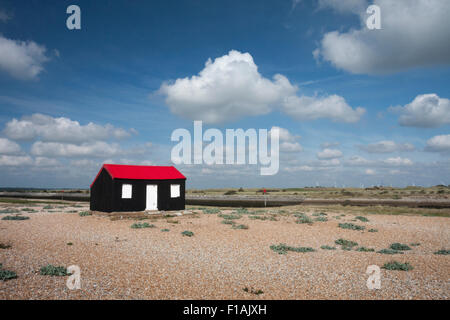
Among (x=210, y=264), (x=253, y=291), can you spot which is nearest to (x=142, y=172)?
(x=210, y=264)

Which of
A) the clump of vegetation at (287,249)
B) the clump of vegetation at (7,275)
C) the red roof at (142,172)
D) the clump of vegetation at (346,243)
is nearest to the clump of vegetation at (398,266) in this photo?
the clump of vegetation at (287,249)

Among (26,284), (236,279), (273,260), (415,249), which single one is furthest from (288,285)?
(415,249)

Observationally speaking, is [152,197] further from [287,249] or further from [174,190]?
[287,249]

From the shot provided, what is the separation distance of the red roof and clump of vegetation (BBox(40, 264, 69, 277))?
17377 mm

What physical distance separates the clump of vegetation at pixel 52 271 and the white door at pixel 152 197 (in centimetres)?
1905

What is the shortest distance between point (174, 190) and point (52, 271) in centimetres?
2121

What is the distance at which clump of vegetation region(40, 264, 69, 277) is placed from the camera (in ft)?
30.8

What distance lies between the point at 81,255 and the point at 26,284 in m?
3.87

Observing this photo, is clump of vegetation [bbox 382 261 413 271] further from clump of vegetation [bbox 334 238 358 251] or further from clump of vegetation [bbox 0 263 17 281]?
clump of vegetation [bbox 0 263 17 281]

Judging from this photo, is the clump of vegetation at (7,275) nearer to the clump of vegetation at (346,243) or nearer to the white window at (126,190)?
the clump of vegetation at (346,243)

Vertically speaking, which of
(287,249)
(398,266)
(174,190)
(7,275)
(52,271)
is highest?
(174,190)

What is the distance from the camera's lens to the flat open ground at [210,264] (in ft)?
27.2

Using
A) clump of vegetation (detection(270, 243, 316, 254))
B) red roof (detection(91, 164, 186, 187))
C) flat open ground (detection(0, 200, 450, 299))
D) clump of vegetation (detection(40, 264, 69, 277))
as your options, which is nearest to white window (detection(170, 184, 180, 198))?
red roof (detection(91, 164, 186, 187))

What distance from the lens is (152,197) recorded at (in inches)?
1144
